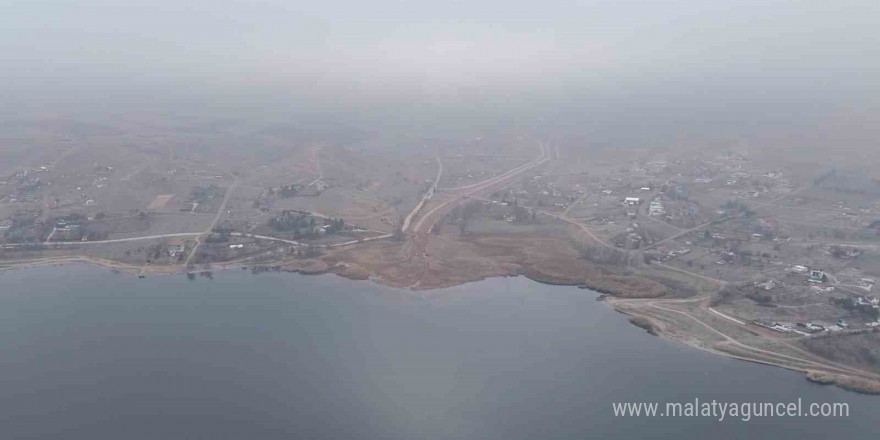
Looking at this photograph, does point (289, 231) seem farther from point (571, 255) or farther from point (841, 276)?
point (841, 276)

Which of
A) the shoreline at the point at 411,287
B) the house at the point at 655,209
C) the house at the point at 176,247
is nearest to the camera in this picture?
the shoreline at the point at 411,287

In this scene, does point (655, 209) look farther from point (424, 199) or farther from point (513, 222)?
point (424, 199)

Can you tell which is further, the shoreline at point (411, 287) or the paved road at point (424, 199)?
the paved road at point (424, 199)

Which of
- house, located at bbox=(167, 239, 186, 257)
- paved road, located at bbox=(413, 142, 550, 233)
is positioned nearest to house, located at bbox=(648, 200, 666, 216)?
paved road, located at bbox=(413, 142, 550, 233)

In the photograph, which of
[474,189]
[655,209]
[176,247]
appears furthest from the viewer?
[474,189]

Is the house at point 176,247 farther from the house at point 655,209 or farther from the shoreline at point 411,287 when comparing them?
the house at point 655,209

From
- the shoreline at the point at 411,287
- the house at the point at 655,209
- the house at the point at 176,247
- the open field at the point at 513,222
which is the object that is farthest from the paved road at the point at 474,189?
the house at the point at 176,247

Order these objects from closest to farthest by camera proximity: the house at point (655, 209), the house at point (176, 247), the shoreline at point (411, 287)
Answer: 1. the shoreline at point (411, 287)
2. the house at point (176, 247)
3. the house at point (655, 209)

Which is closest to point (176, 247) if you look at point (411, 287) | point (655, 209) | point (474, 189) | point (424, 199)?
point (411, 287)

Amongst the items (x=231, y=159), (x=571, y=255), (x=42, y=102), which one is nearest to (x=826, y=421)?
(x=571, y=255)

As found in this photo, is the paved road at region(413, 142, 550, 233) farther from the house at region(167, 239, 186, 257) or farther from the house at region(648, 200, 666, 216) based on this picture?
the house at region(167, 239, 186, 257)

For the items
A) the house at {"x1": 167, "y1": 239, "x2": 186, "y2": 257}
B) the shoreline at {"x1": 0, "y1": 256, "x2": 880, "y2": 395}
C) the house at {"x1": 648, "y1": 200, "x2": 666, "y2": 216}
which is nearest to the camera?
the shoreline at {"x1": 0, "y1": 256, "x2": 880, "y2": 395}
